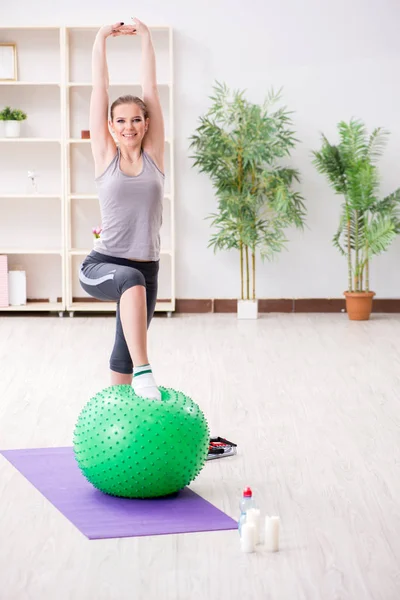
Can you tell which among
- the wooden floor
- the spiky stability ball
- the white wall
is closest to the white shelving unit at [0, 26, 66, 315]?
the white wall

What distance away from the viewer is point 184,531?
2.87 m

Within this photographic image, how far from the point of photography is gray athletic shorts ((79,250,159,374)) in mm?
3176

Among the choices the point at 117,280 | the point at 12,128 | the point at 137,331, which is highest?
the point at 12,128

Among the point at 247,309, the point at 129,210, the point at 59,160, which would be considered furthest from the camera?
the point at 59,160

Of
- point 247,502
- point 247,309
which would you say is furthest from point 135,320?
point 247,309

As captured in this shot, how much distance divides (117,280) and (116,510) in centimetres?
75

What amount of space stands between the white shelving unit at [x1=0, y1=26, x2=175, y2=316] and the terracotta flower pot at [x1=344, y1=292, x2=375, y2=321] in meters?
1.37

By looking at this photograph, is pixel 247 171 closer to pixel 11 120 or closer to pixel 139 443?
pixel 11 120

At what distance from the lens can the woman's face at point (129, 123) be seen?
11.0 feet

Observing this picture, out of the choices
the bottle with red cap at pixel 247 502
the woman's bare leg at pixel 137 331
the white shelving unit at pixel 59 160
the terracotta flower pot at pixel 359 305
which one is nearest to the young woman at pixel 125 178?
the woman's bare leg at pixel 137 331

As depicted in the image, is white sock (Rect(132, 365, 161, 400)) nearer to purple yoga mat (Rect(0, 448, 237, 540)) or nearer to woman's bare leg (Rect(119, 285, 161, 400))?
woman's bare leg (Rect(119, 285, 161, 400))

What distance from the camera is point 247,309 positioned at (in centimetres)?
730

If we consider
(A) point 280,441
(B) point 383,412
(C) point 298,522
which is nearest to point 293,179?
(B) point 383,412

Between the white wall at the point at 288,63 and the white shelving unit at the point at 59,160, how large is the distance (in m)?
0.14
